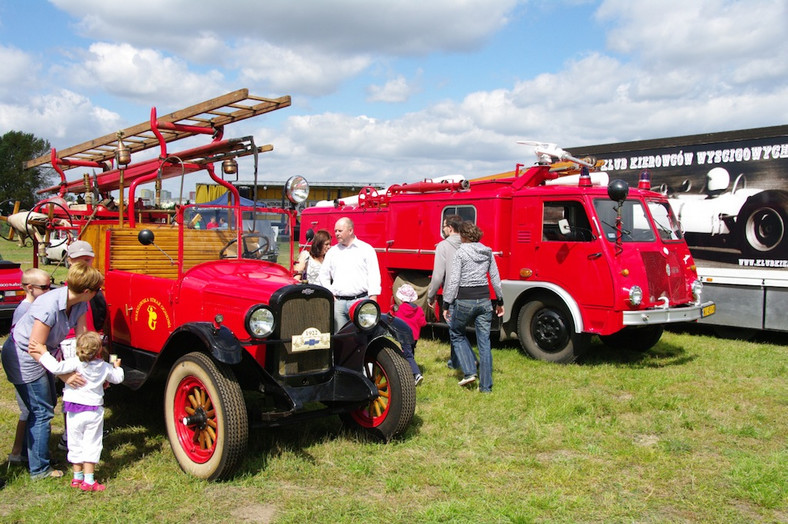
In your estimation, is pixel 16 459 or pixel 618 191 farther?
pixel 618 191

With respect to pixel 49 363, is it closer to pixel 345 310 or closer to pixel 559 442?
pixel 345 310

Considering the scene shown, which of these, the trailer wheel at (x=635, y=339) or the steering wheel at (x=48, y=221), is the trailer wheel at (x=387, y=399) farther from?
the trailer wheel at (x=635, y=339)

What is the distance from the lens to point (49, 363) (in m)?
4.04

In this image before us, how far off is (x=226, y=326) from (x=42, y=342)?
3.81ft

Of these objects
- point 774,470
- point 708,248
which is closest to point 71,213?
point 774,470

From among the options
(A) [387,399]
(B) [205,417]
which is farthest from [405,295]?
(B) [205,417]

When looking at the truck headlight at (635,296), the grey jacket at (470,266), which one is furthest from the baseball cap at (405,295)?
the truck headlight at (635,296)

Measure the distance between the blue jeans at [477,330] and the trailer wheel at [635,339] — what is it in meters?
3.03

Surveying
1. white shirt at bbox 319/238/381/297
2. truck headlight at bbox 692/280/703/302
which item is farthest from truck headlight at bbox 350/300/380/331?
truck headlight at bbox 692/280/703/302

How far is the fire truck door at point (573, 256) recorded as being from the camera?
769 cm

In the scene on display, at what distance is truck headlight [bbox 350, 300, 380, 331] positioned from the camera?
16.0 feet

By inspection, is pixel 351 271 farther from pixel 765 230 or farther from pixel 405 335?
pixel 765 230

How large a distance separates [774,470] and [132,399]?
5317 mm

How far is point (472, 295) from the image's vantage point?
6520 millimetres
